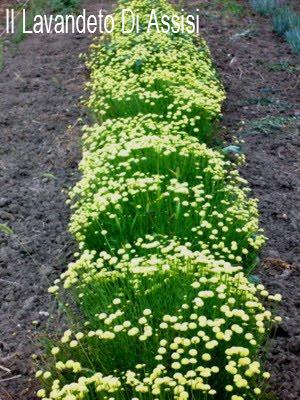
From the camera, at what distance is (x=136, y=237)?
341 cm

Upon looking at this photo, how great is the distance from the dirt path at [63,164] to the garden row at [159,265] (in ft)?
0.51

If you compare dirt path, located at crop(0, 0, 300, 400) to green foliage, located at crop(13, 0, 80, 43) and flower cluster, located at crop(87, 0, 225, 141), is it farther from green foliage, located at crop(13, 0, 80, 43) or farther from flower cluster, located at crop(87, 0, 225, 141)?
green foliage, located at crop(13, 0, 80, 43)

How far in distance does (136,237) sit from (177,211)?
0.82 ft

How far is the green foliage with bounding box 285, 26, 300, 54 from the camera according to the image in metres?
7.21

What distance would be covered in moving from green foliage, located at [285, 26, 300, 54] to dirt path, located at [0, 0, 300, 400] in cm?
16

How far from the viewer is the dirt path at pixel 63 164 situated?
332cm

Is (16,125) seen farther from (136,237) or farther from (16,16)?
(16,16)

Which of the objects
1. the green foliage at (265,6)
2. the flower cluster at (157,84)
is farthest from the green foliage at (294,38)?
the green foliage at (265,6)

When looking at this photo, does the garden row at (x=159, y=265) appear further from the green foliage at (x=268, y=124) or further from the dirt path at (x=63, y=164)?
the green foliage at (x=268, y=124)

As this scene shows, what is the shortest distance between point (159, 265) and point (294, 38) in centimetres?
517

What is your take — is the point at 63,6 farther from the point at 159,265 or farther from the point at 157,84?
the point at 159,265

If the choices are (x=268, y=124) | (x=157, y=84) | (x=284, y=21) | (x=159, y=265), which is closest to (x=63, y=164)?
(x=157, y=84)

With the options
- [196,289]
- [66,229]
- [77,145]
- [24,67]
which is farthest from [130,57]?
[196,289]

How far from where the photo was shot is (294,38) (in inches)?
287
